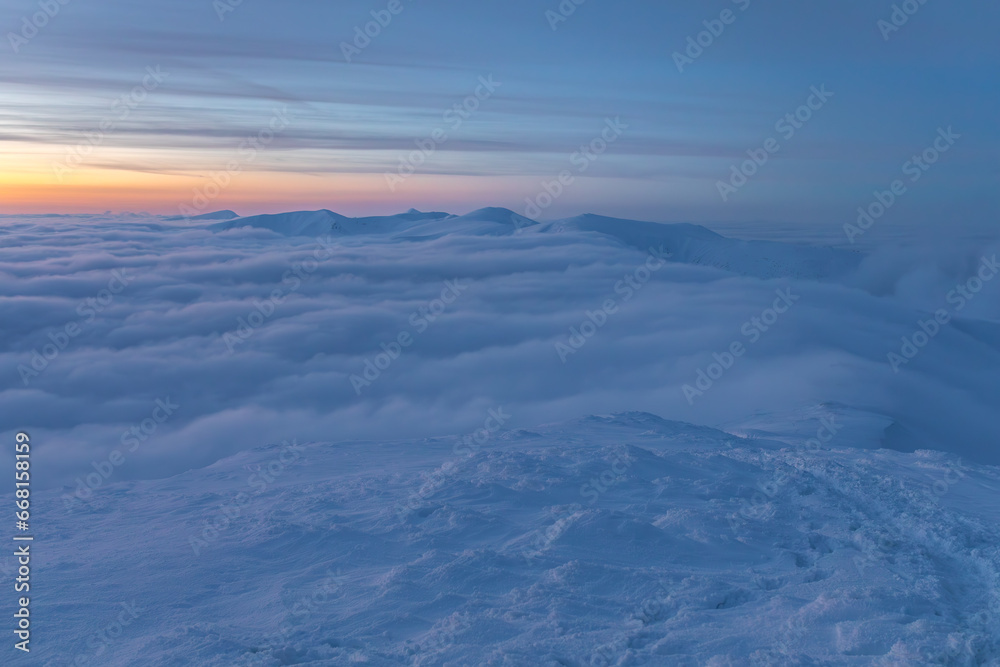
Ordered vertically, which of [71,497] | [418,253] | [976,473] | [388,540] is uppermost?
[418,253]

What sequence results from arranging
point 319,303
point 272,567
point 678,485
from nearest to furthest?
point 272,567
point 678,485
point 319,303

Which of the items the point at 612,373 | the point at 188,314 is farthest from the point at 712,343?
the point at 188,314

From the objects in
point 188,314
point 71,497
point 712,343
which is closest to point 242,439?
point 71,497

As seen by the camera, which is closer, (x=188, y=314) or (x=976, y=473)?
(x=976, y=473)

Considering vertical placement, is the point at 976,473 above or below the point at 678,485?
below

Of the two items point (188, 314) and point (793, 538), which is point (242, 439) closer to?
point (793, 538)

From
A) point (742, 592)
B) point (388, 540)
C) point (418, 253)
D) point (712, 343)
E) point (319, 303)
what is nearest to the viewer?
point (742, 592)

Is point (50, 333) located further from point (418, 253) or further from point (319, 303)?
point (418, 253)
